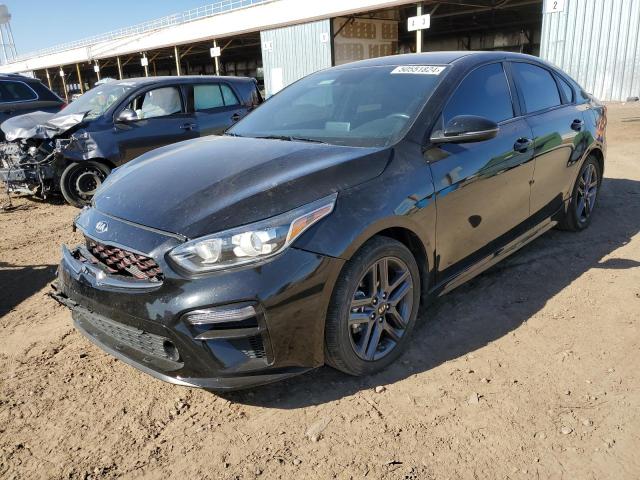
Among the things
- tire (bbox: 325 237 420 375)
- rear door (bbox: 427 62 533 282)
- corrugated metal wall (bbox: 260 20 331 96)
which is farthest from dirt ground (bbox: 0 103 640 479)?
corrugated metal wall (bbox: 260 20 331 96)

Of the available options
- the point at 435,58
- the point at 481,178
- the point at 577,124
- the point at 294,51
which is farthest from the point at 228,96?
the point at 294,51

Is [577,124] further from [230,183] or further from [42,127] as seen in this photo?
[42,127]

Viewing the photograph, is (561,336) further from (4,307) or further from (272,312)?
(4,307)

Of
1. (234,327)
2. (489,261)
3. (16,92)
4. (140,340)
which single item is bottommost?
(489,261)

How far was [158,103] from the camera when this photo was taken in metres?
7.14

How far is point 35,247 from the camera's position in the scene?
515 cm

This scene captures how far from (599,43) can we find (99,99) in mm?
14652

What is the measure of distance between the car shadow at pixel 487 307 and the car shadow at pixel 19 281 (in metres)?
2.34

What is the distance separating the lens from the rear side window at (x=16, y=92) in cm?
896

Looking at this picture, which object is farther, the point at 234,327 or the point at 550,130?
the point at 550,130

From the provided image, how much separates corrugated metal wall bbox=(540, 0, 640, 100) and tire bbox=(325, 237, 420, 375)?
619 inches

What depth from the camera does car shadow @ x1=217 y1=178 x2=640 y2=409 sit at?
2.69m

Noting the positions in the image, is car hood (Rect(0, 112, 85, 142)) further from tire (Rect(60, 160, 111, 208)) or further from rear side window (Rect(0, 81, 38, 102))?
rear side window (Rect(0, 81, 38, 102))

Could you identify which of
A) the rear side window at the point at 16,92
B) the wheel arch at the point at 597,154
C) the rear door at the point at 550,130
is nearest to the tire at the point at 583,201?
the wheel arch at the point at 597,154
